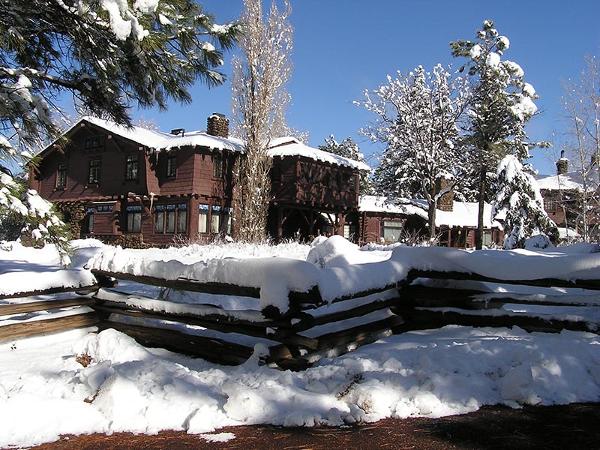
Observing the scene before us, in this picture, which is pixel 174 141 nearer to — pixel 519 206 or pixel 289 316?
pixel 519 206

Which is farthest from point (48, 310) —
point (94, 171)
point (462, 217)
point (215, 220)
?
point (462, 217)

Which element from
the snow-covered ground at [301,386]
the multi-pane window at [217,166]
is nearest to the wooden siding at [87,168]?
the multi-pane window at [217,166]

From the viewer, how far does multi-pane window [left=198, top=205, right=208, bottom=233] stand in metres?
28.7

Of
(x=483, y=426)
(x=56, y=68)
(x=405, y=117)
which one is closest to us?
(x=483, y=426)

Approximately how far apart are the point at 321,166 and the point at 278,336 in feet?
88.2

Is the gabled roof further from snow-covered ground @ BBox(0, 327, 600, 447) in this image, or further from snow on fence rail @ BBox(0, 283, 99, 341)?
snow-covered ground @ BBox(0, 327, 600, 447)

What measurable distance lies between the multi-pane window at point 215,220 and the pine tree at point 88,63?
21022mm

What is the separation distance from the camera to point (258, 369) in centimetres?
470

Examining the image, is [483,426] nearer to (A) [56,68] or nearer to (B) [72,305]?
(B) [72,305]

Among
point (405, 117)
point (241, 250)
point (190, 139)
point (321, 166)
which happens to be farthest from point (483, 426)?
point (405, 117)

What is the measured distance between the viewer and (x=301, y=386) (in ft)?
14.3

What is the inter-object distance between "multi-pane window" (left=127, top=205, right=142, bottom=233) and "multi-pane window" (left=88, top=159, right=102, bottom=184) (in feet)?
11.4

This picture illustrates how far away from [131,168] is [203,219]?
5.75 m

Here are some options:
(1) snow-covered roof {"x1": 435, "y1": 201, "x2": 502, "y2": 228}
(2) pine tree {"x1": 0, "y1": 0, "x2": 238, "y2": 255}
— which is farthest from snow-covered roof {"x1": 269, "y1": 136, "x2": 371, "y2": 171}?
(2) pine tree {"x1": 0, "y1": 0, "x2": 238, "y2": 255}
